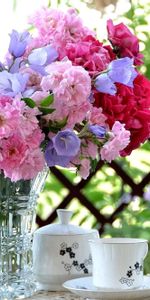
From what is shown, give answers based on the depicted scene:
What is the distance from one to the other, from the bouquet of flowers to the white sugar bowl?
128mm

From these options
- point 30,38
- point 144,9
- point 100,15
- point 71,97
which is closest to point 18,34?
point 30,38

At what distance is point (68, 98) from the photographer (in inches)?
36.7

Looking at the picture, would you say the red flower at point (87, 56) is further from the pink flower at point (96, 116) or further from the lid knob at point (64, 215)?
the lid knob at point (64, 215)

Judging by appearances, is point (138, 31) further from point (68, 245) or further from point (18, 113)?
point (18, 113)

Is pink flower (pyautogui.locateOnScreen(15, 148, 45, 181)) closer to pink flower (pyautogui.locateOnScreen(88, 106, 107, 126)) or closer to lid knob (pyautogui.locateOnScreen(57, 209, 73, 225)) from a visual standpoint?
pink flower (pyautogui.locateOnScreen(88, 106, 107, 126))

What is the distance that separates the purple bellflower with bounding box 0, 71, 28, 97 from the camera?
37.2 inches

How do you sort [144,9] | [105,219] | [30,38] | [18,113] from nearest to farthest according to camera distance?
[18,113] → [30,38] → [105,219] → [144,9]

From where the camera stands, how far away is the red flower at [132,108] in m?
1.01

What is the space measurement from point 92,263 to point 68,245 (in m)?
0.05

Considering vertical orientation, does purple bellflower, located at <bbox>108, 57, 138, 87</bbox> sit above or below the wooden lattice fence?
above

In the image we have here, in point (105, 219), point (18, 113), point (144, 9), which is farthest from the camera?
point (144, 9)

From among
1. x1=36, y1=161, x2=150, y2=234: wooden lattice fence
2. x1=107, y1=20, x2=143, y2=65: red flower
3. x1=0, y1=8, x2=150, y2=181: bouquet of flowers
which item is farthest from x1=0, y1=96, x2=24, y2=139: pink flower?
x1=36, y1=161, x2=150, y2=234: wooden lattice fence

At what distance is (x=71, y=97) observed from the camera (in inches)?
36.9

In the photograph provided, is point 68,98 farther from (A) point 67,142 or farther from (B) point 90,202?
(B) point 90,202
